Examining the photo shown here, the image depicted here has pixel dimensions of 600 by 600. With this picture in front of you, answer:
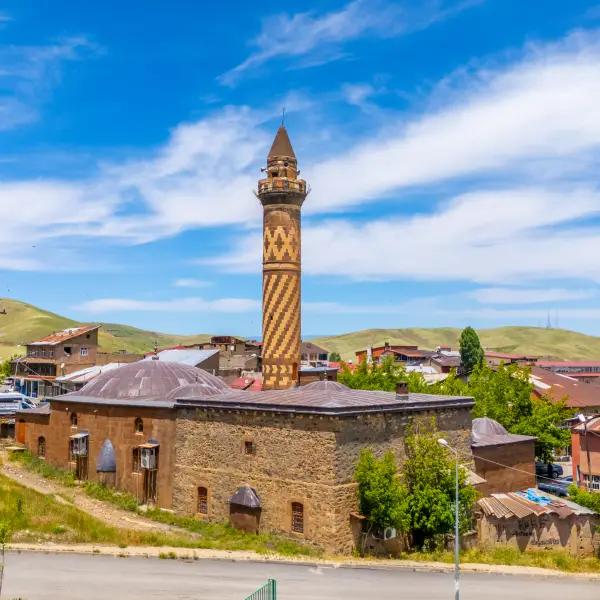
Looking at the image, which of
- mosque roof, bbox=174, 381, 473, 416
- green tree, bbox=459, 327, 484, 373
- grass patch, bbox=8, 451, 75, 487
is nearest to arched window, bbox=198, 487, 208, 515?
mosque roof, bbox=174, 381, 473, 416

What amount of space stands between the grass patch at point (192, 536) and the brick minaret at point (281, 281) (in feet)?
41.7

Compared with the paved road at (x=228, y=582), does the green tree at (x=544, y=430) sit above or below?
above

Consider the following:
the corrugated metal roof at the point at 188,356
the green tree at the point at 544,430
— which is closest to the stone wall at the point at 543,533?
the green tree at the point at 544,430

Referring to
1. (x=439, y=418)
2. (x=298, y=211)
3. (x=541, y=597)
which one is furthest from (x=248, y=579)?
(x=298, y=211)

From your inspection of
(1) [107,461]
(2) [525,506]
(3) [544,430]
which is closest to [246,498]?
(1) [107,461]

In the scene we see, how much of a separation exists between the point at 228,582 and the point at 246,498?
7.54 metres

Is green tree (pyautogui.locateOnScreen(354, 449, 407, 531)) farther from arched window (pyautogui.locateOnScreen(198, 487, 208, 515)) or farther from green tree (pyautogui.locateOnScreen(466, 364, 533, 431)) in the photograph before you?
green tree (pyautogui.locateOnScreen(466, 364, 533, 431))

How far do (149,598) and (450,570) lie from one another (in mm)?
12798

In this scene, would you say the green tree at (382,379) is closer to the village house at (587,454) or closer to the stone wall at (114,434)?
the village house at (587,454)

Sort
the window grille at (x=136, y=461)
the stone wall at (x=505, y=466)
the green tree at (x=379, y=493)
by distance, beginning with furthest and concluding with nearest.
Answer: the window grille at (x=136, y=461)
the stone wall at (x=505, y=466)
the green tree at (x=379, y=493)

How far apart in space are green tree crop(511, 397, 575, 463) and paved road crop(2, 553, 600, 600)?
2095cm

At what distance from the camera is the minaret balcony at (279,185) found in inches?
1874

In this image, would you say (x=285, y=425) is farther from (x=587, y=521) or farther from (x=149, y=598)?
(x=587, y=521)

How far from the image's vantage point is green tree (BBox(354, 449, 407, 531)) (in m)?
30.0
